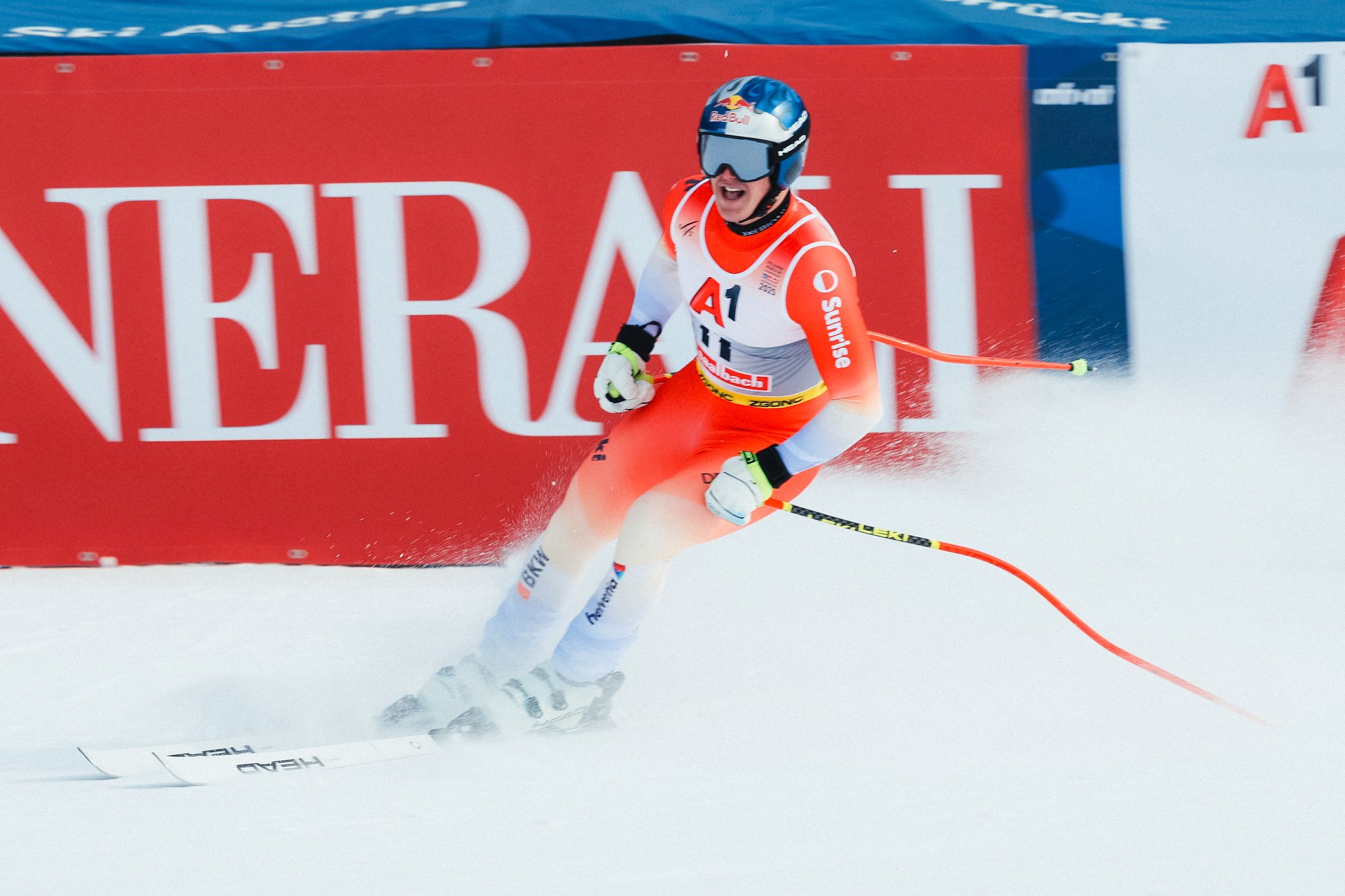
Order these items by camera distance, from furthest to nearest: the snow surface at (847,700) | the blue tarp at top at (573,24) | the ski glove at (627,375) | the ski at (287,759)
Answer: the blue tarp at top at (573,24) < the ski glove at (627,375) < the ski at (287,759) < the snow surface at (847,700)

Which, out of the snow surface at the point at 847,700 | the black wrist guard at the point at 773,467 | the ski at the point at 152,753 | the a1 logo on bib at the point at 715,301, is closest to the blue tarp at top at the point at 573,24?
the snow surface at the point at 847,700

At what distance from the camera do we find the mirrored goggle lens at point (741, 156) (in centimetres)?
274

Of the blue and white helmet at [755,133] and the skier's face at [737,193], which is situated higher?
the blue and white helmet at [755,133]

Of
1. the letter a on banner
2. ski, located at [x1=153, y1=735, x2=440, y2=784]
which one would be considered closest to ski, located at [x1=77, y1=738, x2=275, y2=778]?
ski, located at [x1=153, y1=735, x2=440, y2=784]

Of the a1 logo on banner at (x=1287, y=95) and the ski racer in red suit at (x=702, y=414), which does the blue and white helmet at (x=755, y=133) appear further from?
the a1 logo on banner at (x=1287, y=95)

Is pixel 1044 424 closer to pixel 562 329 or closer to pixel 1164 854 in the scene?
pixel 562 329

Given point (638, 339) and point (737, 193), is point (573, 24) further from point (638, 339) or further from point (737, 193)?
point (737, 193)

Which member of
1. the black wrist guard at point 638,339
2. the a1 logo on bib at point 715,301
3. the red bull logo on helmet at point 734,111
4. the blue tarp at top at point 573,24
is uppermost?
the blue tarp at top at point 573,24

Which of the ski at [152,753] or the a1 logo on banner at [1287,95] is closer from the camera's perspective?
the ski at [152,753]

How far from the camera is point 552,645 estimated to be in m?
3.56

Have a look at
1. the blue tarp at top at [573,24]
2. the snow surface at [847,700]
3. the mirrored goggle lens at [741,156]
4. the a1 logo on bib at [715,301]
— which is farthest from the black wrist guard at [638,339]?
the blue tarp at top at [573,24]

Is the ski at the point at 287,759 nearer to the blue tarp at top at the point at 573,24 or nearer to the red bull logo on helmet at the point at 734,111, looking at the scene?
the red bull logo on helmet at the point at 734,111

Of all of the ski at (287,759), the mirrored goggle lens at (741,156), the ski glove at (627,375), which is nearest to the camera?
the mirrored goggle lens at (741,156)

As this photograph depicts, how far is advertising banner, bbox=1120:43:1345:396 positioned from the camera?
4.31 m
